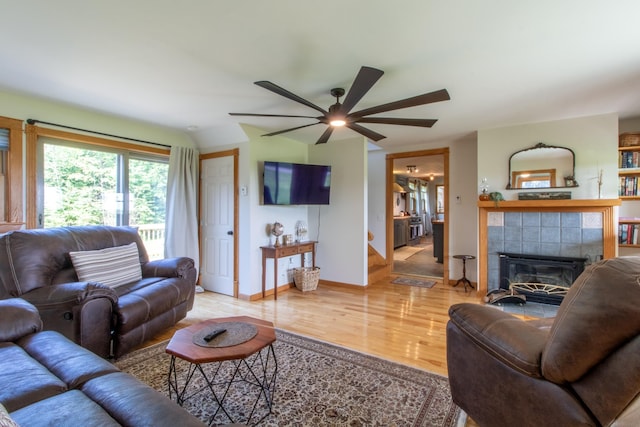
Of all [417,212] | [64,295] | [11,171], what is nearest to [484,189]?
[64,295]

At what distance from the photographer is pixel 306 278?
4492mm

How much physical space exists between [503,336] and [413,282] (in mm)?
3805

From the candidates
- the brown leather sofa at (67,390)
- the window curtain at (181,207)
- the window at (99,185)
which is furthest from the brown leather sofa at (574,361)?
the window at (99,185)

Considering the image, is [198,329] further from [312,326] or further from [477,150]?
[477,150]

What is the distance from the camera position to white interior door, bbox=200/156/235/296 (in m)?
4.35

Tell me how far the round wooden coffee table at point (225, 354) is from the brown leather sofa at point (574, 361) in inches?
43.7

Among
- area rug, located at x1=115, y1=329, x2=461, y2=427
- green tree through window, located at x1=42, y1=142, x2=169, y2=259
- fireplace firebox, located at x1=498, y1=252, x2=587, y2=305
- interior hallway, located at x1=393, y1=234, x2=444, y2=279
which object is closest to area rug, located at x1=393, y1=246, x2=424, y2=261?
interior hallway, located at x1=393, y1=234, x2=444, y2=279

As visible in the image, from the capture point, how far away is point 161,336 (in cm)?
290

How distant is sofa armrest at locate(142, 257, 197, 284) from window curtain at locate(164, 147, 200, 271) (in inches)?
40.4

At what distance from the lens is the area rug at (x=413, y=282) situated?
4.79 m

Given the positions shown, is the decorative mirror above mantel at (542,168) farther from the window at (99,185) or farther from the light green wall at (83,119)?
the window at (99,185)

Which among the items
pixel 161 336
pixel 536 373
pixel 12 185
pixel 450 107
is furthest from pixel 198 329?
pixel 450 107

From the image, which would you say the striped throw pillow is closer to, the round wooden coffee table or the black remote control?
the round wooden coffee table

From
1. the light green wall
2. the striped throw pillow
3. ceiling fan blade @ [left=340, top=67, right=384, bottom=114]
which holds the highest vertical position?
the light green wall
